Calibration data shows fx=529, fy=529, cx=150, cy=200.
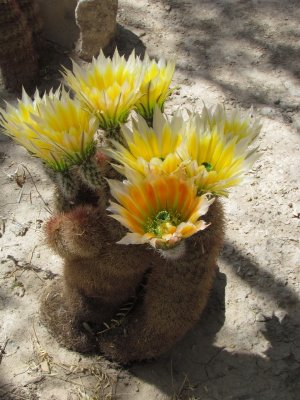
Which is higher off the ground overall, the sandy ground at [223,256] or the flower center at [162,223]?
the flower center at [162,223]

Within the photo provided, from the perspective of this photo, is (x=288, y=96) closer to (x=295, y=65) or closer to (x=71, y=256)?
(x=295, y=65)

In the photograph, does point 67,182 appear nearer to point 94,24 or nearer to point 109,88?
point 109,88

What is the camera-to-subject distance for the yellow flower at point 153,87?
1.36 meters

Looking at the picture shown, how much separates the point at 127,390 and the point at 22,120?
38.7 inches

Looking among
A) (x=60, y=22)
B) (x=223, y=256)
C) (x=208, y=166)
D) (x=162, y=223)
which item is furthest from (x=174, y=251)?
(x=60, y=22)

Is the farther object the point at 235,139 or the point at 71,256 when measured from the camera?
the point at 71,256

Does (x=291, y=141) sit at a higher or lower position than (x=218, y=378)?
higher

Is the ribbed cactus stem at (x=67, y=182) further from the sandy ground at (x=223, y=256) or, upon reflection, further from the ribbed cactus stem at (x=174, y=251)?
the sandy ground at (x=223, y=256)

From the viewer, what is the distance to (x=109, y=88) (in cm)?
132

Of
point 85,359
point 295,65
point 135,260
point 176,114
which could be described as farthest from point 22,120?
point 295,65

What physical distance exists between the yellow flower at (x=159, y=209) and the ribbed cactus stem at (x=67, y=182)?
9.0 inches

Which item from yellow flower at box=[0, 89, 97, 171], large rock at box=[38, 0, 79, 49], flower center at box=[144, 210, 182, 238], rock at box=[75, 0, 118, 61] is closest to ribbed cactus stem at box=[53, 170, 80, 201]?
yellow flower at box=[0, 89, 97, 171]

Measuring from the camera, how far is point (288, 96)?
275 cm

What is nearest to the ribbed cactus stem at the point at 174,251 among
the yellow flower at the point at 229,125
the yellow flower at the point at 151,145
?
the yellow flower at the point at 151,145
